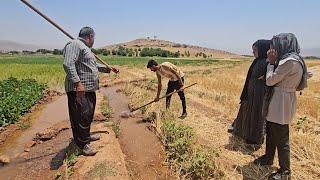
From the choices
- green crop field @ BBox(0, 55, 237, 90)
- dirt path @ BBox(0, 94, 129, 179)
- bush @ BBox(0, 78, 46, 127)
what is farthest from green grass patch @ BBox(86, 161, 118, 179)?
green crop field @ BBox(0, 55, 237, 90)

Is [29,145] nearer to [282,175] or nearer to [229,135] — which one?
[229,135]

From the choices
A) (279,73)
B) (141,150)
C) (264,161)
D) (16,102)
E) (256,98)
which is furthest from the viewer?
(16,102)

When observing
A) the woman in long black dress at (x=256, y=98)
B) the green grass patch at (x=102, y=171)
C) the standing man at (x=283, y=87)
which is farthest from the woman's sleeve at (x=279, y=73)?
the green grass patch at (x=102, y=171)

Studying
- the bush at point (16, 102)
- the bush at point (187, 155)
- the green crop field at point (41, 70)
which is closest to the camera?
the bush at point (187, 155)

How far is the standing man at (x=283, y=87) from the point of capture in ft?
14.7

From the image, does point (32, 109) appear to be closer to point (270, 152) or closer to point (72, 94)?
point (72, 94)

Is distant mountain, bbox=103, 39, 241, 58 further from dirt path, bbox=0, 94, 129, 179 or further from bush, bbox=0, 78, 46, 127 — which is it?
dirt path, bbox=0, 94, 129, 179

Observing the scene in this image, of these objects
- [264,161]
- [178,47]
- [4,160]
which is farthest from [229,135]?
[178,47]

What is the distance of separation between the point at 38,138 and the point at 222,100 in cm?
577

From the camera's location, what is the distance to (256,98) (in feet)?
20.5

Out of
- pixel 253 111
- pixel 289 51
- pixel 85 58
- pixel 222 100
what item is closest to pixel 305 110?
pixel 222 100

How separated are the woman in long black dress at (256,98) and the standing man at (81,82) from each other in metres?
2.72

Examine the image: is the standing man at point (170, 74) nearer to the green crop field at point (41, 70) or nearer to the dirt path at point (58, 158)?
the dirt path at point (58, 158)

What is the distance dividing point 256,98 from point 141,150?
2.22 metres
